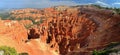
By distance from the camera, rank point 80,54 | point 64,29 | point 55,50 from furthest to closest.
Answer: point 64,29 → point 55,50 → point 80,54

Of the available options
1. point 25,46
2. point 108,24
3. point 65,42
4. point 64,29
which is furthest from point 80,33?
point 25,46

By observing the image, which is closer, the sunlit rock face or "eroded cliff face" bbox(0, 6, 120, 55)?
"eroded cliff face" bbox(0, 6, 120, 55)

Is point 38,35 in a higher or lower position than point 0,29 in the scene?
lower

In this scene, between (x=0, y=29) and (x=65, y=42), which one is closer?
(x=0, y=29)

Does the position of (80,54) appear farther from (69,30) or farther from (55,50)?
(69,30)

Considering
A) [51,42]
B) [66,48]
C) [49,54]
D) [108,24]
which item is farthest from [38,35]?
[108,24]

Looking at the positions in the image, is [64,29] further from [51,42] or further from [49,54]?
[49,54]

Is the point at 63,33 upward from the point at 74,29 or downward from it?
downward

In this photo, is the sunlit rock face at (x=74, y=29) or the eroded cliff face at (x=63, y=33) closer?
the eroded cliff face at (x=63, y=33)

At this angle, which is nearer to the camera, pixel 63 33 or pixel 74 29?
pixel 63 33

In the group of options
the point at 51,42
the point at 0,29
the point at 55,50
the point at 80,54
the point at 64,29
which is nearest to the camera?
the point at 80,54
